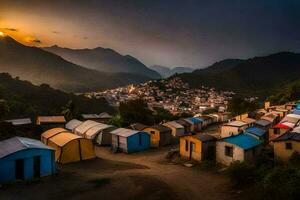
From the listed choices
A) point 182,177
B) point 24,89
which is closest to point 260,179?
point 182,177

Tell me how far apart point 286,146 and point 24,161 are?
2168 centimetres

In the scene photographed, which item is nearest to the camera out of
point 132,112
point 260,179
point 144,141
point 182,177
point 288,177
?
point 288,177

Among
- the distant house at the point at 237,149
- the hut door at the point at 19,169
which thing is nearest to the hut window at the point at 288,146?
the distant house at the point at 237,149

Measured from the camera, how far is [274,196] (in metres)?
16.0

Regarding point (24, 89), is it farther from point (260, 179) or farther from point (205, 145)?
point (260, 179)

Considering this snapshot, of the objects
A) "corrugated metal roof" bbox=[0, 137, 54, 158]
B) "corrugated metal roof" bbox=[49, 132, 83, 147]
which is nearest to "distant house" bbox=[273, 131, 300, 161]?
"corrugated metal roof" bbox=[49, 132, 83, 147]

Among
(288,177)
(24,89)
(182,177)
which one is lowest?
(182,177)

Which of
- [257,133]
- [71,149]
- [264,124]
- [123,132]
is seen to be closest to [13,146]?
[71,149]

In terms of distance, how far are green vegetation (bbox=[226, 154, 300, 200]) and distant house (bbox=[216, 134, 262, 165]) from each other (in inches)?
61.4

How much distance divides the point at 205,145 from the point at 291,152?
25.4 ft

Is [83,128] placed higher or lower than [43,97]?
lower

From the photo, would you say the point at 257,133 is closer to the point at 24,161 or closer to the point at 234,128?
the point at 234,128

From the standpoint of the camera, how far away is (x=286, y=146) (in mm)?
25484

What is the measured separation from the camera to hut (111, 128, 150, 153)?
114 feet
